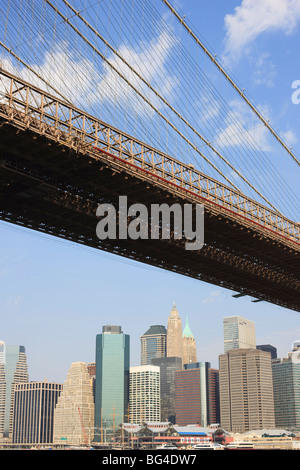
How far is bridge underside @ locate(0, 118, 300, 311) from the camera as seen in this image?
29328 mm

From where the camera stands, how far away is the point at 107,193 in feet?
111

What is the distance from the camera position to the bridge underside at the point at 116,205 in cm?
2933

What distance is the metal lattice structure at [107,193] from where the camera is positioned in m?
27.6

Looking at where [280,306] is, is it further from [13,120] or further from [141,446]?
[141,446]

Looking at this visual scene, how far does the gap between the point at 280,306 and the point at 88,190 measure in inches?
1292

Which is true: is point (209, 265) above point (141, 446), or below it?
above

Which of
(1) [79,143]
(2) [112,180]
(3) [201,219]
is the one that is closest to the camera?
(1) [79,143]

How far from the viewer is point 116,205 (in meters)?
35.6

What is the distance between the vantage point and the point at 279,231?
4488cm

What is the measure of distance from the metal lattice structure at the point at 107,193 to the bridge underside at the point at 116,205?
0.05 metres

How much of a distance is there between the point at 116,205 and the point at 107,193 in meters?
1.91

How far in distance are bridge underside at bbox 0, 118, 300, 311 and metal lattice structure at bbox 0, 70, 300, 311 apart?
54 mm

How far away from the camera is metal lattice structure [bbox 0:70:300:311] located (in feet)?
90.7

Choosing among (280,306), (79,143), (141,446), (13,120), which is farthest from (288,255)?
(141,446)
